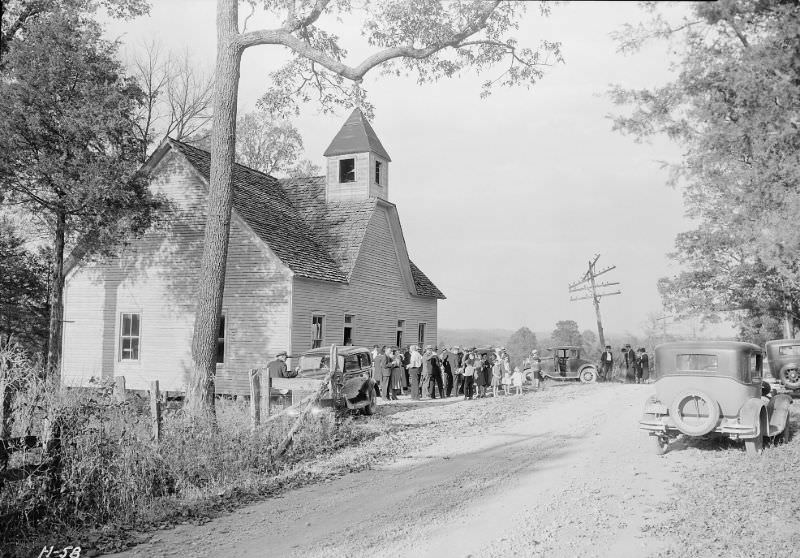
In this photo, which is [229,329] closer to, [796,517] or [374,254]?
[374,254]

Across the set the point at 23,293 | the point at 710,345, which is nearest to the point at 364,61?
the point at 710,345

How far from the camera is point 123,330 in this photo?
2394 cm

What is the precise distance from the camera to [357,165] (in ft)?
92.5

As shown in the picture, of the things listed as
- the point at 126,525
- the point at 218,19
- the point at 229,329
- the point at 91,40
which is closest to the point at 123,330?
the point at 229,329

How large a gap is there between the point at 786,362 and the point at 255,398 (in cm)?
1909

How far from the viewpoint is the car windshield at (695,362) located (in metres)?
12.1

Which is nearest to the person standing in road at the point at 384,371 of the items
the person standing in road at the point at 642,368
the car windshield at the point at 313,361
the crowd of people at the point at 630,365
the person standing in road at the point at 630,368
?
the car windshield at the point at 313,361

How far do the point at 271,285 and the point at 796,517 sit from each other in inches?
670

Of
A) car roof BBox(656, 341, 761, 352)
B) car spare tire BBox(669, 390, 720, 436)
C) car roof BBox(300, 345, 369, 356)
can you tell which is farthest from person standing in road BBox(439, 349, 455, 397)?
car spare tire BBox(669, 390, 720, 436)

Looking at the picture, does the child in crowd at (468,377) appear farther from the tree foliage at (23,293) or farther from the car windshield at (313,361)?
the tree foliage at (23,293)

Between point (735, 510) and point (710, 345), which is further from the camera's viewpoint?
point (710, 345)

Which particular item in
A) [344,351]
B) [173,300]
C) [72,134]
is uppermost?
[72,134]

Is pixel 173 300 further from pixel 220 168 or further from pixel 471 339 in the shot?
pixel 471 339

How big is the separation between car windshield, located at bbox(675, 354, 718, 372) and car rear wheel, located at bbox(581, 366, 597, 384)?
2068cm
